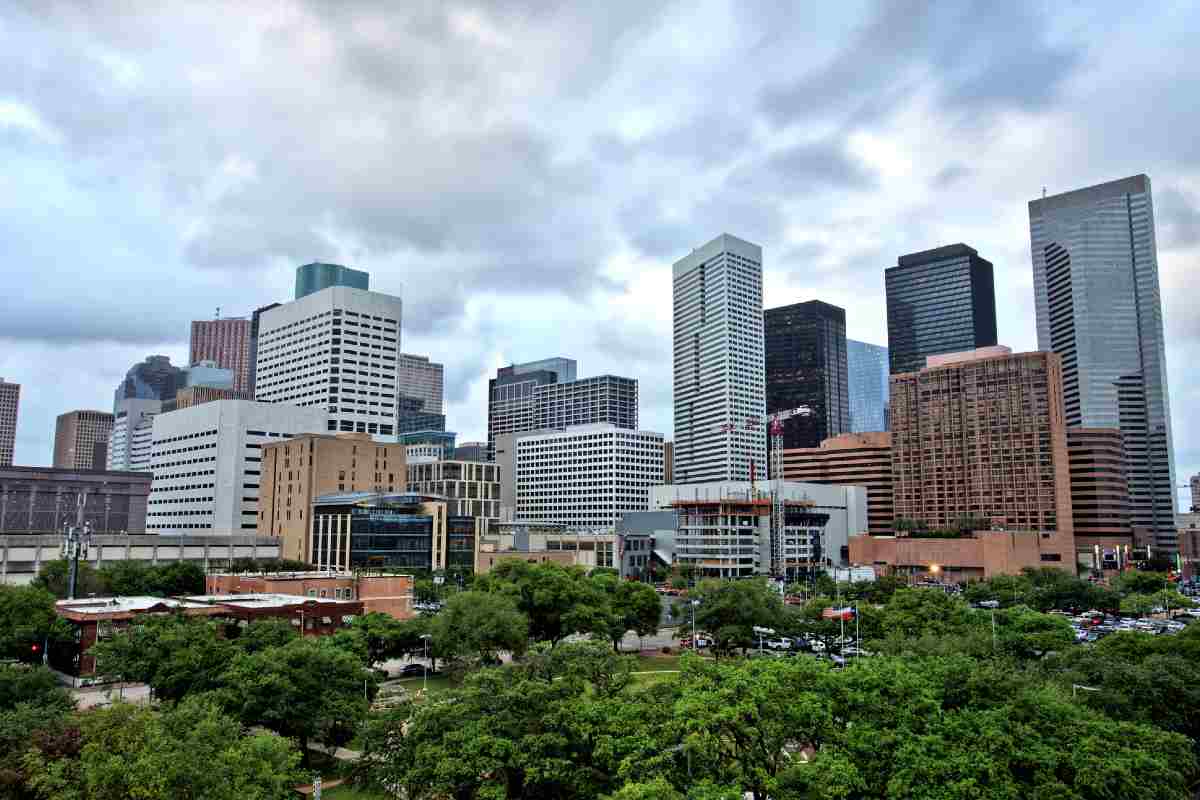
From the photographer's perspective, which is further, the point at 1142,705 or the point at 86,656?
the point at 86,656

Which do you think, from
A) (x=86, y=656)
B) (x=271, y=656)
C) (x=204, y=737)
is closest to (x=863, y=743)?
(x=204, y=737)

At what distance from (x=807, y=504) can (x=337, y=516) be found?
106012 mm

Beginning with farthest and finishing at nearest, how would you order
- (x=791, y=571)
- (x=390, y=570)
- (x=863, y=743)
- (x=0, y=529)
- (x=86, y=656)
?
(x=791, y=571), (x=0, y=529), (x=390, y=570), (x=86, y=656), (x=863, y=743)

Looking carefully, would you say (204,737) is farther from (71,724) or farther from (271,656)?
(271,656)

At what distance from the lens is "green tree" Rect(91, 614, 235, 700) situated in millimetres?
48594

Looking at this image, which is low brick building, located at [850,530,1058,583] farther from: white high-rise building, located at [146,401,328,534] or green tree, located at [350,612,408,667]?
white high-rise building, located at [146,401,328,534]

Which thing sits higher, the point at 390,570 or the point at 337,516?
the point at 337,516

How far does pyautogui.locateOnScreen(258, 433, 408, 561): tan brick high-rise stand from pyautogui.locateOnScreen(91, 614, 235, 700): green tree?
313 ft

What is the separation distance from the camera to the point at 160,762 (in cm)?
2741

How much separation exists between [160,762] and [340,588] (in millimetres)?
67221

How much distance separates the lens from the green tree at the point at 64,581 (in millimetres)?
93875

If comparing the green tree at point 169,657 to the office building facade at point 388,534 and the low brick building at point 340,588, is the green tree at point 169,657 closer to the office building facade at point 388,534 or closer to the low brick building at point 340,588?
the low brick building at point 340,588

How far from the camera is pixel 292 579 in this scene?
306 feet

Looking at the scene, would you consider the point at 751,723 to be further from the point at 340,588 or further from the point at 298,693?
the point at 340,588
